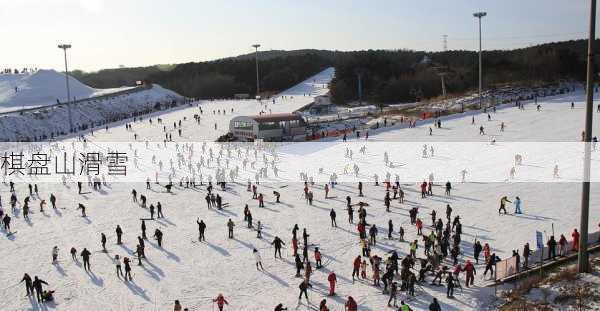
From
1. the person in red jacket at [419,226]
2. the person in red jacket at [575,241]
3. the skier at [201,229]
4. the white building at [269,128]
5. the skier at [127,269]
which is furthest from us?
the white building at [269,128]

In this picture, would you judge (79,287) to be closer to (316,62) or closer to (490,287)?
(490,287)

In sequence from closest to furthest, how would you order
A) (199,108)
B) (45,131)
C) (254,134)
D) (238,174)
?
(238,174)
(254,134)
(45,131)
(199,108)

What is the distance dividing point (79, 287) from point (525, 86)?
59.5 metres

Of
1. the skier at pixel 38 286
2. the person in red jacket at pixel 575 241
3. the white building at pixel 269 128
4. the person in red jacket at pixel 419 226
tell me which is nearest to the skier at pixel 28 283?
the skier at pixel 38 286

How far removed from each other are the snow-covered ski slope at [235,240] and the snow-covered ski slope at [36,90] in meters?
44.5

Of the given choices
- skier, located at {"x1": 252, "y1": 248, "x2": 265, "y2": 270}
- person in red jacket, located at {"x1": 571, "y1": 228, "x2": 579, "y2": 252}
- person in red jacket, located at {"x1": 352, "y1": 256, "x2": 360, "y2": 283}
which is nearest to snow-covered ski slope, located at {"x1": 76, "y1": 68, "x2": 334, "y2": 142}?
skier, located at {"x1": 252, "y1": 248, "x2": 265, "y2": 270}

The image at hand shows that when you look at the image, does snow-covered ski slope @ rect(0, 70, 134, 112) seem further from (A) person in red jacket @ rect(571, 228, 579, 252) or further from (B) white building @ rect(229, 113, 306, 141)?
(A) person in red jacket @ rect(571, 228, 579, 252)

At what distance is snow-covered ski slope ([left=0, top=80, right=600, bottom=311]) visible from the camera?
46.4 feet

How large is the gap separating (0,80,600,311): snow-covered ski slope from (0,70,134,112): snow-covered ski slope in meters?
44.5

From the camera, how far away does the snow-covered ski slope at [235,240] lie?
14.1 m

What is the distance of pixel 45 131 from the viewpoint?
54.1m

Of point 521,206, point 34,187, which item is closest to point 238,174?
point 34,187

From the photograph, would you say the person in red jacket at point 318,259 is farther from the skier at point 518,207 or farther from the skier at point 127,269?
the skier at point 518,207

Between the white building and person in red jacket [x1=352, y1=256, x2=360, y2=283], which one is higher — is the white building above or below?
above
